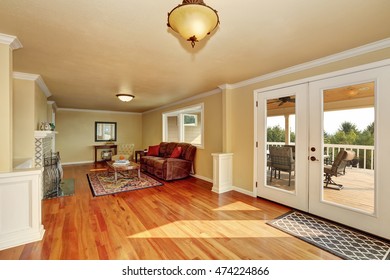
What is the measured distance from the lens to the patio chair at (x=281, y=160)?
317cm

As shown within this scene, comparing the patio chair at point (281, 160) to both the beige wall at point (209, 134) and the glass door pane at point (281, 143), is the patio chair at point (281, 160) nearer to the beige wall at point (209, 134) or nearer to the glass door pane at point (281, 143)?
the glass door pane at point (281, 143)

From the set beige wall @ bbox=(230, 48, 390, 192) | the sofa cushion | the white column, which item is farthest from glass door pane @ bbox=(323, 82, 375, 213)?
the sofa cushion

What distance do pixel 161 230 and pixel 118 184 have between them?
2.49 metres

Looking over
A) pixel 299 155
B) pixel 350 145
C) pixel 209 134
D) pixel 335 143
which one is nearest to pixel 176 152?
pixel 209 134

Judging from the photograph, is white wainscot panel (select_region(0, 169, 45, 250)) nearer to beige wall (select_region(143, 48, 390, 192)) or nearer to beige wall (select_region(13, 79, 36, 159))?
beige wall (select_region(13, 79, 36, 159))

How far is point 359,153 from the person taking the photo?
242 centimetres

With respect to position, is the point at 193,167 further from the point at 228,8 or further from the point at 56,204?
the point at 228,8

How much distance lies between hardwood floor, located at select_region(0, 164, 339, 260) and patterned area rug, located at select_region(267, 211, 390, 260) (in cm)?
14

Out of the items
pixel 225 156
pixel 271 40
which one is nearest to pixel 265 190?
pixel 225 156

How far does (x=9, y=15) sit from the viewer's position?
1682mm

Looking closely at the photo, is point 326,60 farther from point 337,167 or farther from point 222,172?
point 222,172

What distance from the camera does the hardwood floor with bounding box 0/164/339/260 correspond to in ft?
6.15

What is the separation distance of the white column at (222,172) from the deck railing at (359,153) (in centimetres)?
182

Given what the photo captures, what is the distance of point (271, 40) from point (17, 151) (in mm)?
4381
